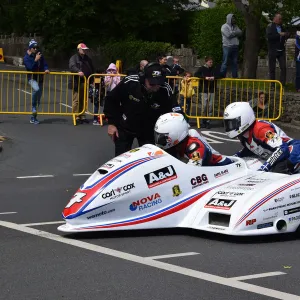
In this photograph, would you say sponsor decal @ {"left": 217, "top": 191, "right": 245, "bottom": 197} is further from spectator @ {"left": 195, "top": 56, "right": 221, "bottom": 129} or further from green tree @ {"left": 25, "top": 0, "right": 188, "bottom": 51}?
green tree @ {"left": 25, "top": 0, "right": 188, "bottom": 51}

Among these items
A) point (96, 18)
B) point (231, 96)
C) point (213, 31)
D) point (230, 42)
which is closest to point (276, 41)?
point (230, 42)

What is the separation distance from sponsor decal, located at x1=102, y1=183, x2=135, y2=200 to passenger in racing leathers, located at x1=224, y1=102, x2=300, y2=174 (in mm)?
1578

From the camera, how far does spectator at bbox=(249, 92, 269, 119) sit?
1909cm

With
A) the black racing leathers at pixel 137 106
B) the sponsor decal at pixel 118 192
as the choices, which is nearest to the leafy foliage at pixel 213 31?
the black racing leathers at pixel 137 106

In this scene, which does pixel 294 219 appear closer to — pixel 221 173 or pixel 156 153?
pixel 221 173

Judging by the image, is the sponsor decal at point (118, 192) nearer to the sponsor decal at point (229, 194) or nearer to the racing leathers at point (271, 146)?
the sponsor decal at point (229, 194)

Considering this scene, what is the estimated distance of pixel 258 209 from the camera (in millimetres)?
9102

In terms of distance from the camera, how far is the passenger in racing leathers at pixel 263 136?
9.94 metres

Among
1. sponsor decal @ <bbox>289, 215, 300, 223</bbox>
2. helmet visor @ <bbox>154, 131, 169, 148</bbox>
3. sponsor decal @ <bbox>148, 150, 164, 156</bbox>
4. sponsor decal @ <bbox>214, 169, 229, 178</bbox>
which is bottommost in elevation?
sponsor decal @ <bbox>289, 215, 300, 223</bbox>

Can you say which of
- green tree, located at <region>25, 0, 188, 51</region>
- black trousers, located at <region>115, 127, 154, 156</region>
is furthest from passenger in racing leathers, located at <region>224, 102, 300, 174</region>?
green tree, located at <region>25, 0, 188, 51</region>

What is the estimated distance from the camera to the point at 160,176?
9.30 m

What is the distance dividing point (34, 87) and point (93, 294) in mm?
12147

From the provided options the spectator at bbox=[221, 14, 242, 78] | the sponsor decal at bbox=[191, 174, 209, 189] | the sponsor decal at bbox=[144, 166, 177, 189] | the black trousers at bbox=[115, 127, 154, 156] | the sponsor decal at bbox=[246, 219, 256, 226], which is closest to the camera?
the sponsor decal at bbox=[246, 219, 256, 226]

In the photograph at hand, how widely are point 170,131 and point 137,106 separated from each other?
141 cm
